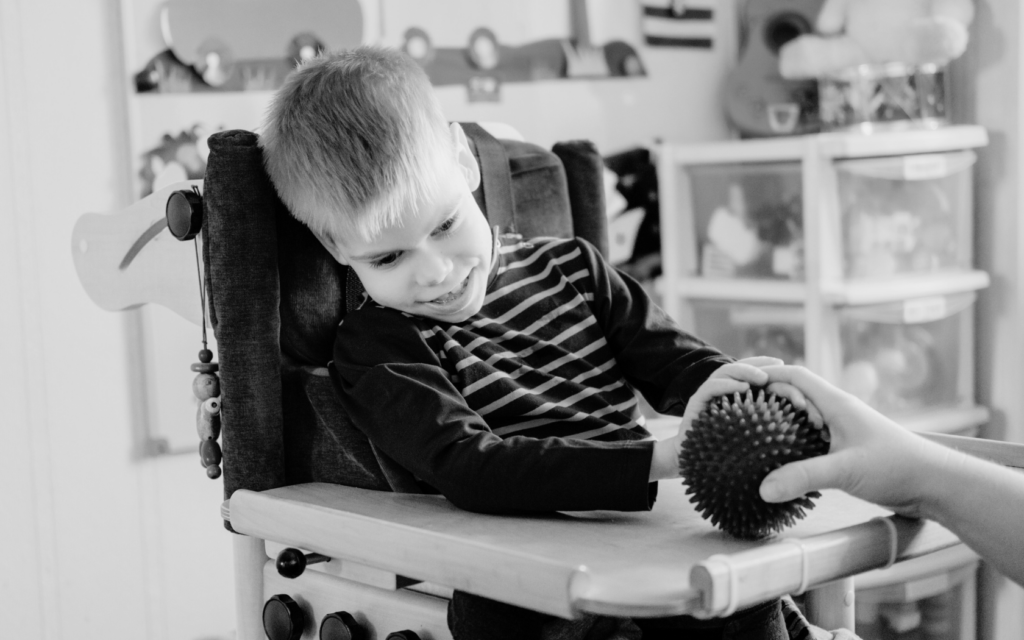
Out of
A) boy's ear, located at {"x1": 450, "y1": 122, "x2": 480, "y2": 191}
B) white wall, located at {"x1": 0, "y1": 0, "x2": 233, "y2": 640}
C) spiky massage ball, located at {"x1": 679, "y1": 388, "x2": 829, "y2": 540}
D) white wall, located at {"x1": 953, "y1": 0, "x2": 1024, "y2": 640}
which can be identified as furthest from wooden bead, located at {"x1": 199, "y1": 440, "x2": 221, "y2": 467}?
white wall, located at {"x1": 953, "y1": 0, "x2": 1024, "y2": 640}

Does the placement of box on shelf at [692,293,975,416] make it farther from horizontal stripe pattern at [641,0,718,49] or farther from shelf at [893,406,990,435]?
horizontal stripe pattern at [641,0,718,49]

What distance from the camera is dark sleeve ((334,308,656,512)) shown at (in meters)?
0.77

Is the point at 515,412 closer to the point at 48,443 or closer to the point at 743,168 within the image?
the point at 48,443

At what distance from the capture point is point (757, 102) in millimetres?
2146

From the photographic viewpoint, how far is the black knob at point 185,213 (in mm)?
942

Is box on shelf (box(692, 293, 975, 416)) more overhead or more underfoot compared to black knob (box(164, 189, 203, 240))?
more underfoot

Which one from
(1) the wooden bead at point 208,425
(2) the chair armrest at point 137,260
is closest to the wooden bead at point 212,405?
(1) the wooden bead at point 208,425

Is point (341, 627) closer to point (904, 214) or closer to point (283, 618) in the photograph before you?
point (283, 618)

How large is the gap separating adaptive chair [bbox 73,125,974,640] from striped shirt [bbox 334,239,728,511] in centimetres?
3

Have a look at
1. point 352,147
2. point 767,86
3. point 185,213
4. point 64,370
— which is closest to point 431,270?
point 352,147

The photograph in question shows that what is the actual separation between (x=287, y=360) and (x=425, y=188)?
0.72 feet

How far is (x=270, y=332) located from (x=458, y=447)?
23 centimetres

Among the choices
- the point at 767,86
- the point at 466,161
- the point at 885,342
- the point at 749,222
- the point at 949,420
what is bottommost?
the point at 949,420

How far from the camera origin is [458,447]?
0.81 meters
